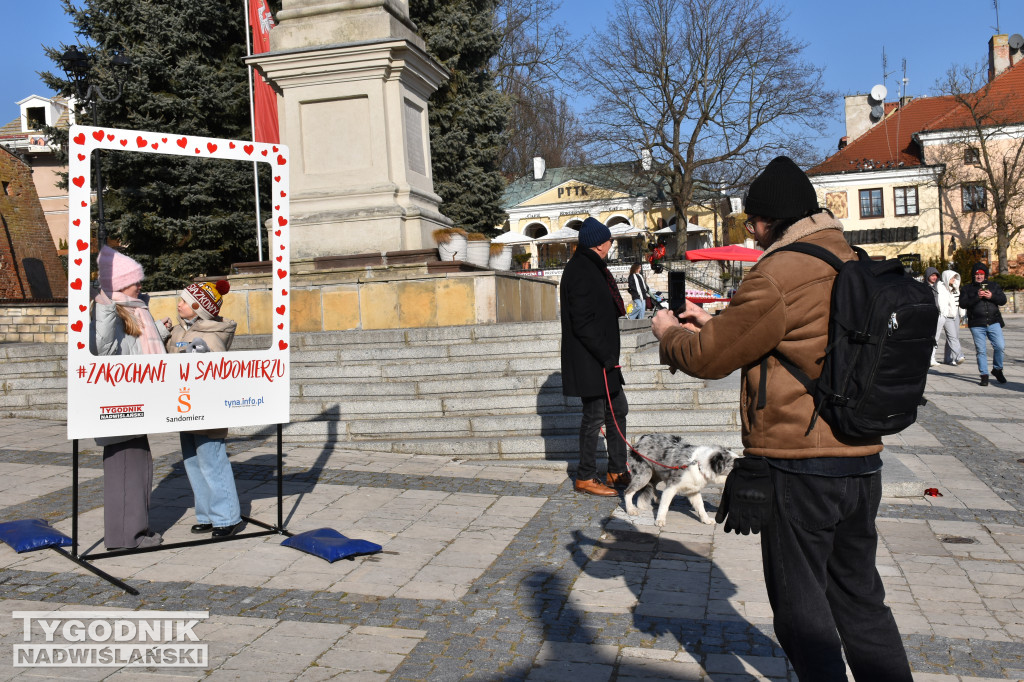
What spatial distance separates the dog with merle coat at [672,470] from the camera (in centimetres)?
630

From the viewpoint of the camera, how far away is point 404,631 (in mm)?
4430

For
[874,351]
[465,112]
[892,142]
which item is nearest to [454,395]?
[874,351]

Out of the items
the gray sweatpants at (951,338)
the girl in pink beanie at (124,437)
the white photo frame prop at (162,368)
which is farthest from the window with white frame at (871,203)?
the girl in pink beanie at (124,437)

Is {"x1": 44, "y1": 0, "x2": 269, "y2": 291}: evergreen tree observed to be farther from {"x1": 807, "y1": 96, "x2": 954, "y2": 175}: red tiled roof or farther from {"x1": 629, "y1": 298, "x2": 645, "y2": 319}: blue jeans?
{"x1": 807, "y1": 96, "x2": 954, "y2": 175}: red tiled roof

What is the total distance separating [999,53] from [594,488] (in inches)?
2414

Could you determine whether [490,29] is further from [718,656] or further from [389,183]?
[718,656]

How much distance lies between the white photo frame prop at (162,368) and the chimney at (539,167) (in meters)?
60.8

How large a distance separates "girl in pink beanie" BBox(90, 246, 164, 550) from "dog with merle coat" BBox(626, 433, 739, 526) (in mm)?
3377

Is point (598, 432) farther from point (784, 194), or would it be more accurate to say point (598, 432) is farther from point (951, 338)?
point (951, 338)

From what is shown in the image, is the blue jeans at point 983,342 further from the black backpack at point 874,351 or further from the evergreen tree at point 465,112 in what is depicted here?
the evergreen tree at point 465,112

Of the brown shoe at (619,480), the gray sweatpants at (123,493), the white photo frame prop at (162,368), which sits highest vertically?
the white photo frame prop at (162,368)

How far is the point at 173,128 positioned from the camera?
72.7ft

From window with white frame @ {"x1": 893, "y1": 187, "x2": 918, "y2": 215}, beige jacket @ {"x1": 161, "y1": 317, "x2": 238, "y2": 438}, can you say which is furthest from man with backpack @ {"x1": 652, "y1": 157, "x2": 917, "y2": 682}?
window with white frame @ {"x1": 893, "y1": 187, "x2": 918, "y2": 215}

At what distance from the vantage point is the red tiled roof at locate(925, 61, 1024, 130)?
159 ft
